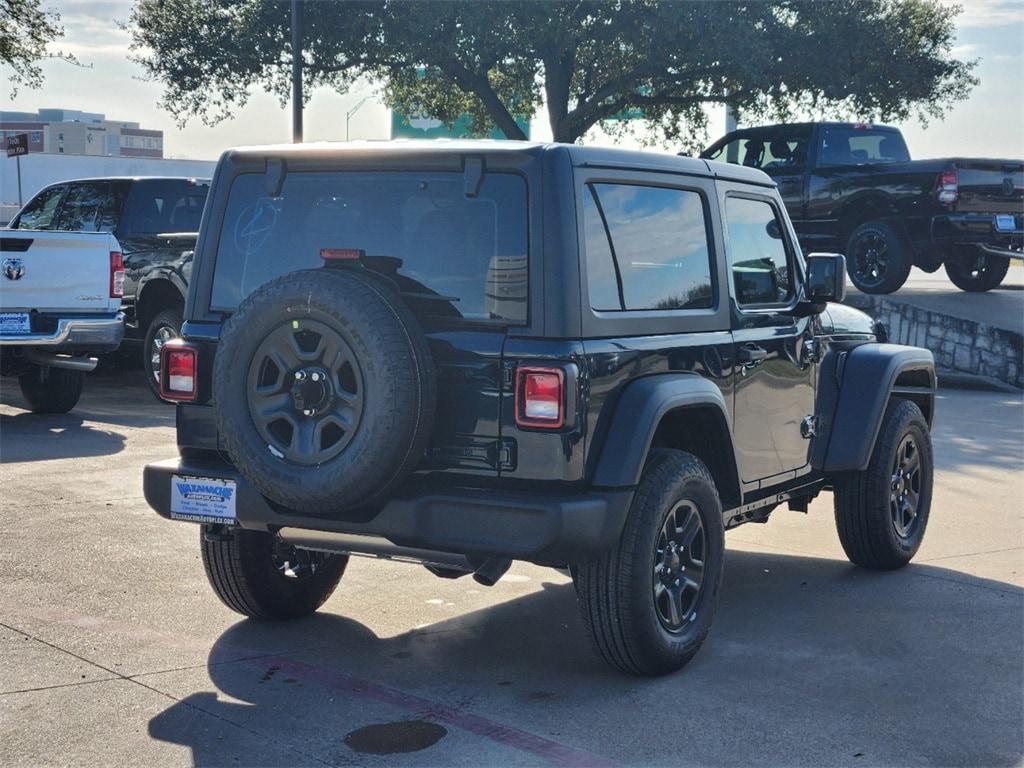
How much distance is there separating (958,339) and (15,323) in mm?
9403

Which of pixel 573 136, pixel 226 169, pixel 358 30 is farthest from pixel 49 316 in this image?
pixel 573 136

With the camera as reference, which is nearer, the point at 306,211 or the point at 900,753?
the point at 900,753

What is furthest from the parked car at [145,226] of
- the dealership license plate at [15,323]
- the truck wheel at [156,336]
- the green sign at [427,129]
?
the green sign at [427,129]

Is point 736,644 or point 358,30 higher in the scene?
point 358,30

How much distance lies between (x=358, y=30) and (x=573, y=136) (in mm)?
5301

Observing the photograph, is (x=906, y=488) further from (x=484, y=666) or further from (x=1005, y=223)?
(x=1005, y=223)

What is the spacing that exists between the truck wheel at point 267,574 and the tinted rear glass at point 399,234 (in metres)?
0.95

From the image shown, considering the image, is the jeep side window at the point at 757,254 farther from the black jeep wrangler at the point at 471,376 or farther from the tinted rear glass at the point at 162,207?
the tinted rear glass at the point at 162,207

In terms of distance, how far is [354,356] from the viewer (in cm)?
464

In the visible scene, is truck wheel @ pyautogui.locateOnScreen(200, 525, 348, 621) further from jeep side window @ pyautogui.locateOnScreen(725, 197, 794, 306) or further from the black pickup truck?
the black pickup truck

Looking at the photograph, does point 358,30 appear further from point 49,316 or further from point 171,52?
point 49,316

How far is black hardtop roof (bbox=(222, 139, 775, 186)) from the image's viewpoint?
4.89 m

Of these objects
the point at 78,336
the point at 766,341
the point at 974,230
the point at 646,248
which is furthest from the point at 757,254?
the point at 974,230

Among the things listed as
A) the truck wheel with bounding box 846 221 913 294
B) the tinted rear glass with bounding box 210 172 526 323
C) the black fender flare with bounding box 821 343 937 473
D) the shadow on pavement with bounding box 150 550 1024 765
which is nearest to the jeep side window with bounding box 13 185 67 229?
the shadow on pavement with bounding box 150 550 1024 765
